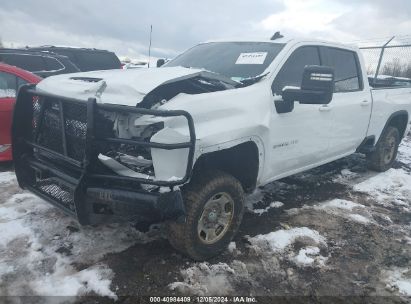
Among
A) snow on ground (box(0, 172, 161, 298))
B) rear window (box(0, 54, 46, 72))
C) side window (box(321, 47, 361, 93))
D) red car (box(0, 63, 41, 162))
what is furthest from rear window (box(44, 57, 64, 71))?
side window (box(321, 47, 361, 93))

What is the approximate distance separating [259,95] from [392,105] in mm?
3444

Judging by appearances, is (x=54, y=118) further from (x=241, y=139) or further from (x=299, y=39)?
(x=299, y=39)

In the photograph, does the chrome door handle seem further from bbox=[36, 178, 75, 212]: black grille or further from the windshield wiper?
bbox=[36, 178, 75, 212]: black grille

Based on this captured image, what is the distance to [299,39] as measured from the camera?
423 centimetres

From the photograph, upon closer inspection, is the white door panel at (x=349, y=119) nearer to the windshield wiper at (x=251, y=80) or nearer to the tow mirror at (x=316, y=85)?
the tow mirror at (x=316, y=85)

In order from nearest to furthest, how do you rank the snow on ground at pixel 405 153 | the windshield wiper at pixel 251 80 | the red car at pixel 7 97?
1. the windshield wiper at pixel 251 80
2. the red car at pixel 7 97
3. the snow on ground at pixel 405 153

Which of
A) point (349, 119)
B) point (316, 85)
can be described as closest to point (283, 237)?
point (316, 85)

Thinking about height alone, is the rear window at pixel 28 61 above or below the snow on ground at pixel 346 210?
above

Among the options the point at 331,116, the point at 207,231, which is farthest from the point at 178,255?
the point at 331,116

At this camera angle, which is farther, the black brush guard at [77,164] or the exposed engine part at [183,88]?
the exposed engine part at [183,88]

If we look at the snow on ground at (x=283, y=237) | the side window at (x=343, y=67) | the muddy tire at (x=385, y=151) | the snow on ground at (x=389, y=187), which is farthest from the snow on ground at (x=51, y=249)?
the muddy tire at (x=385, y=151)

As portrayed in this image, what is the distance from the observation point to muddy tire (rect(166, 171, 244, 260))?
9.68 ft

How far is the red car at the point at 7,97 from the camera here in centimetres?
499

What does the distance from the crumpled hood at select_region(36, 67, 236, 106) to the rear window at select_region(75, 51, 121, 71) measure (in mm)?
7256
